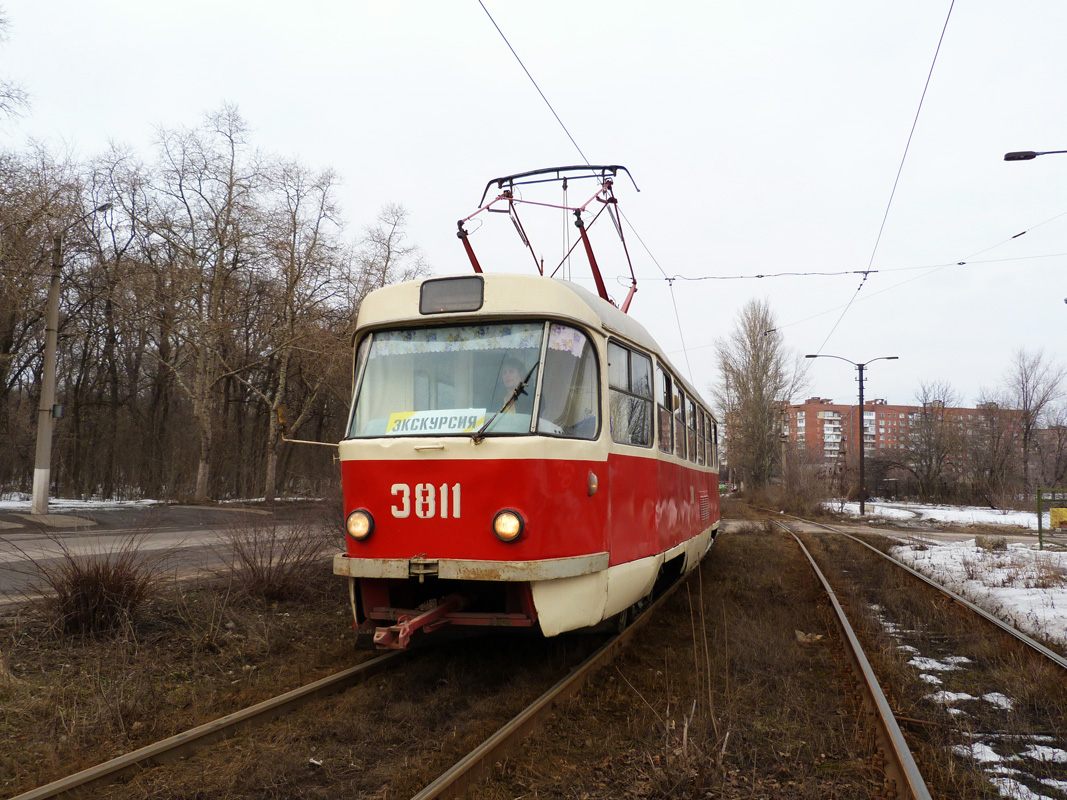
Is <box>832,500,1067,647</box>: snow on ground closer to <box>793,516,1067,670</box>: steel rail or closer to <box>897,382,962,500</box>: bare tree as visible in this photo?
<box>793,516,1067,670</box>: steel rail

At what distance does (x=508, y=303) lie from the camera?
540cm

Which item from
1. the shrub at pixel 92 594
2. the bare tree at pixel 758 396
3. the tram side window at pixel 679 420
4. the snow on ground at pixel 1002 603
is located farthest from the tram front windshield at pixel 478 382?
the bare tree at pixel 758 396

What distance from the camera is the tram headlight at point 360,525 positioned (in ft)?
17.1

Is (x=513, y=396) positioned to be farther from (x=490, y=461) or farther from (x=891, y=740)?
(x=891, y=740)

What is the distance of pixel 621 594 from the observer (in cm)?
573

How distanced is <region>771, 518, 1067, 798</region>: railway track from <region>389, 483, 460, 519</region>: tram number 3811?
2871 millimetres

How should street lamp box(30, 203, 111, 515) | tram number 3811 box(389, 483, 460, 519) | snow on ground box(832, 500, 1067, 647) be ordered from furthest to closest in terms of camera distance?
street lamp box(30, 203, 111, 515) < snow on ground box(832, 500, 1067, 647) < tram number 3811 box(389, 483, 460, 519)

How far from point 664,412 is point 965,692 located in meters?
3.30

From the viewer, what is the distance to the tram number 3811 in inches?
199

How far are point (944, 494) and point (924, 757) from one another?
164 ft

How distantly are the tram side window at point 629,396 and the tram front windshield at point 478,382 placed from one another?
306mm

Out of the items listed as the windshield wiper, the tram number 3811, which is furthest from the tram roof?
the tram number 3811

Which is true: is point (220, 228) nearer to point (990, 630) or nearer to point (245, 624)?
point (245, 624)

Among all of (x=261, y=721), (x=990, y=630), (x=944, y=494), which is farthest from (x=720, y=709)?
(x=944, y=494)
